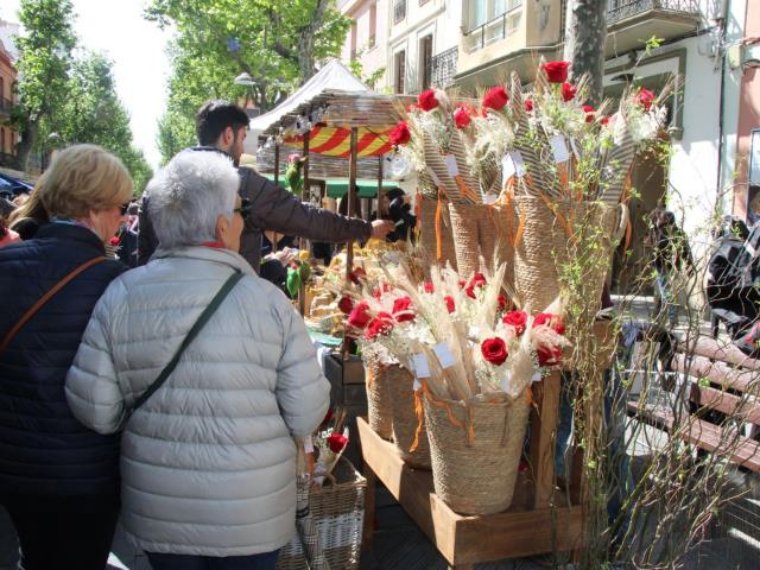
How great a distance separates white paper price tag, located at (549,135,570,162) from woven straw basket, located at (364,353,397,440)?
1.01 m

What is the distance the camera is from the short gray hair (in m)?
1.74

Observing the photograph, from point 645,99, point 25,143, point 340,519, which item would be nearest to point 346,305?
point 340,519

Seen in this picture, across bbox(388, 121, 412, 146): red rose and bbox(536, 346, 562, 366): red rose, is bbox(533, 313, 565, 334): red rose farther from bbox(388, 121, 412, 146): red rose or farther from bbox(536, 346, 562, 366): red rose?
bbox(388, 121, 412, 146): red rose

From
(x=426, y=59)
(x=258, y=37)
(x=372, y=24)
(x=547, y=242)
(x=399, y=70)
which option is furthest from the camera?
(x=372, y=24)

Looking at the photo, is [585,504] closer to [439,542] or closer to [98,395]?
[439,542]

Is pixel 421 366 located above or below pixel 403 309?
below

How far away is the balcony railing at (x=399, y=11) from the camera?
71.2 ft

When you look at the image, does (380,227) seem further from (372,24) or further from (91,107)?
(91,107)

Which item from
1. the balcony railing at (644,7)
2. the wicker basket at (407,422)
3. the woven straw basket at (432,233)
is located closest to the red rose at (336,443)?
the wicker basket at (407,422)

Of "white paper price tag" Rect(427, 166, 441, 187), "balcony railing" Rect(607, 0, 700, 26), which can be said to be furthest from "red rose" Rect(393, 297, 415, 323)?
"balcony railing" Rect(607, 0, 700, 26)

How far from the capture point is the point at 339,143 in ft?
21.6

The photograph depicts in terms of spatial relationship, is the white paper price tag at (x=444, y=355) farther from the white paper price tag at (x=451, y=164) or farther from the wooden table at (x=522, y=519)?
the white paper price tag at (x=451, y=164)

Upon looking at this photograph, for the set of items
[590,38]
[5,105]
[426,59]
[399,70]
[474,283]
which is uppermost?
[5,105]

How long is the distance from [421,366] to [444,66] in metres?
16.8
